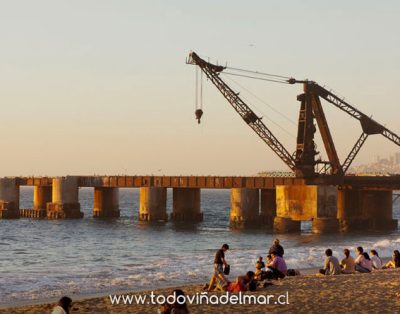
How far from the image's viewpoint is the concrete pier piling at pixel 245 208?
246ft

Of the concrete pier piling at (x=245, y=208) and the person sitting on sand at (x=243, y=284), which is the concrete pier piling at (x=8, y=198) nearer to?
the concrete pier piling at (x=245, y=208)

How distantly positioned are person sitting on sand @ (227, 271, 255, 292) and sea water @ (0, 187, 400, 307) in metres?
6.77

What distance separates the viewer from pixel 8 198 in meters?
96.3

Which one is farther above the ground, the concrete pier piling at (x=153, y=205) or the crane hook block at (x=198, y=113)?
the crane hook block at (x=198, y=113)

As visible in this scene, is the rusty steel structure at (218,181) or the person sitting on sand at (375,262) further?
the rusty steel structure at (218,181)

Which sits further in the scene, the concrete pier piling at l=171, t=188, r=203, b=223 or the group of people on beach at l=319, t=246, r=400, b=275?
the concrete pier piling at l=171, t=188, r=203, b=223

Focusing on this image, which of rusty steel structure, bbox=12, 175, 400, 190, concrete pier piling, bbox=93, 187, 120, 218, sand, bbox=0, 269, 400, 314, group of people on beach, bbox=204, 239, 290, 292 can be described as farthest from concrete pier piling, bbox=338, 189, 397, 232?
sand, bbox=0, 269, 400, 314

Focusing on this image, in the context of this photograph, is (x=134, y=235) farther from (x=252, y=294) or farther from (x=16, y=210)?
(x=252, y=294)

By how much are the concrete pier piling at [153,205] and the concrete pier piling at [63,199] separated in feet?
35.0

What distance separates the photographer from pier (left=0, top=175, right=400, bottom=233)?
67.1 m

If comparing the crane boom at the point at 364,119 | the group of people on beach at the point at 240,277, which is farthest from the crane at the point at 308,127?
the group of people on beach at the point at 240,277

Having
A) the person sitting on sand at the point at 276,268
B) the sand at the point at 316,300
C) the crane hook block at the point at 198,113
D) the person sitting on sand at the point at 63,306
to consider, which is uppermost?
the crane hook block at the point at 198,113

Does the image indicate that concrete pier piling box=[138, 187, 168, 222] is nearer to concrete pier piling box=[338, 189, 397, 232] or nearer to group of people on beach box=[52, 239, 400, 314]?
concrete pier piling box=[338, 189, 397, 232]

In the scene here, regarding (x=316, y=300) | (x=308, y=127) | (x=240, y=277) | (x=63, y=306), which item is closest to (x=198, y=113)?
(x=308, y=127)
